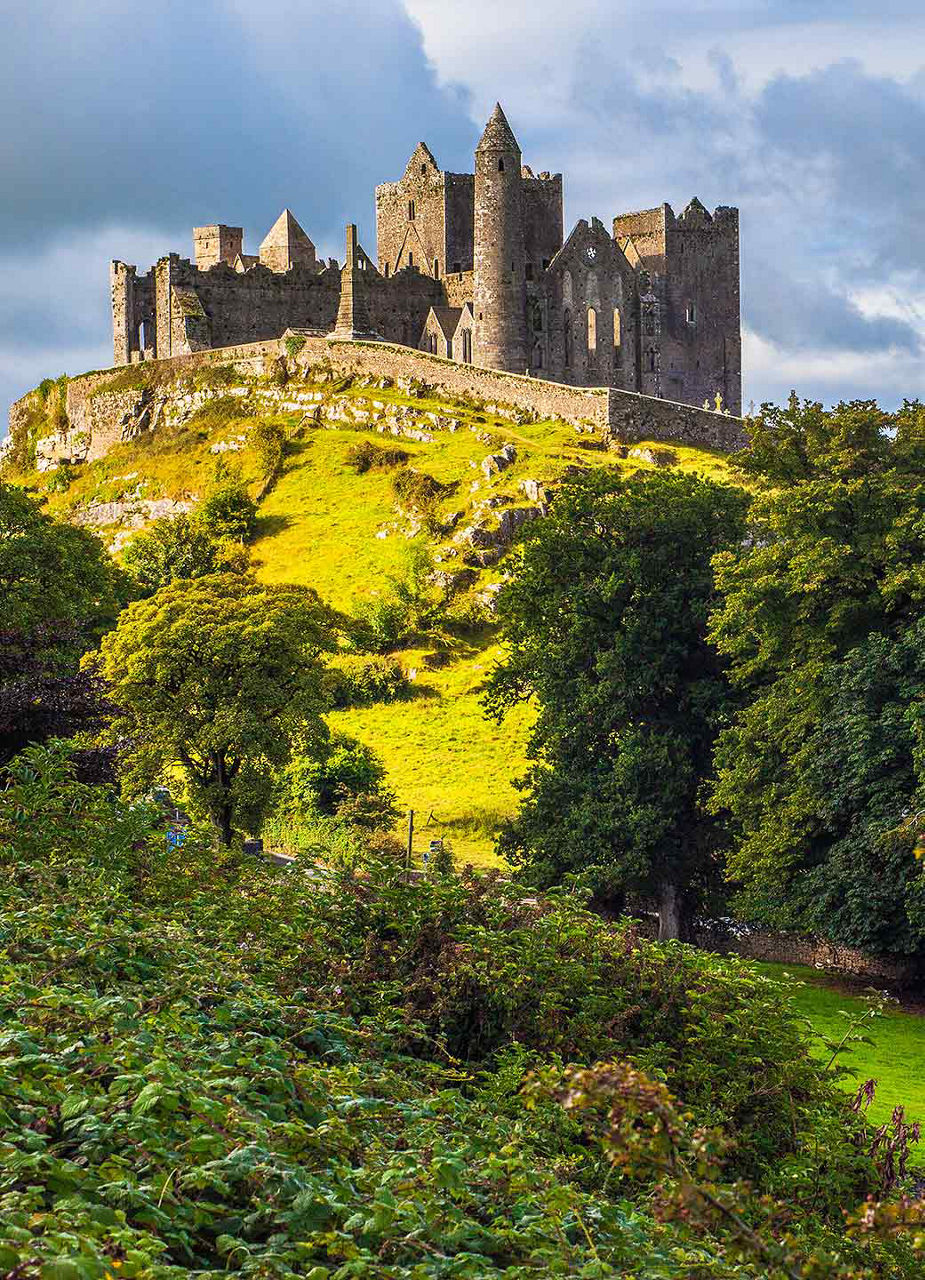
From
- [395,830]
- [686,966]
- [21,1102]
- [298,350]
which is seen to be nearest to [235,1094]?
[21,1102]

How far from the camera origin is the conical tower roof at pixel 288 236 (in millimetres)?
89125

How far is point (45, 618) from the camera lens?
4122 centimetres

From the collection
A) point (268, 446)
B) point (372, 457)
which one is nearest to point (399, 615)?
point (372, 457)

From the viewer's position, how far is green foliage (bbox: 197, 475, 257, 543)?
69.9m

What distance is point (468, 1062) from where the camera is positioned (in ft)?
45.0

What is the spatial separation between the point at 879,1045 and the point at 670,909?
9726mm

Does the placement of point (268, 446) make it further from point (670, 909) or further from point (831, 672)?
point (831, 672)

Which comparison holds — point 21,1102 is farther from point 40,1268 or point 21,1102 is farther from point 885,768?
point 885,768

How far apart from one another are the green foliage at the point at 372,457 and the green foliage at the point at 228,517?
5.29m

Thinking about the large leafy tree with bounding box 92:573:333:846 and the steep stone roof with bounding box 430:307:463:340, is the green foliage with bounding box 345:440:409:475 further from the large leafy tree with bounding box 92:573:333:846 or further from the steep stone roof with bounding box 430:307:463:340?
the large leafy tree with bounding box 92:573:333:846

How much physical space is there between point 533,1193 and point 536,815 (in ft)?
98.0

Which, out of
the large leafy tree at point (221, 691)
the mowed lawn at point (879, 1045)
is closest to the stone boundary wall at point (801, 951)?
the mowed lawn at point (879, 1045)

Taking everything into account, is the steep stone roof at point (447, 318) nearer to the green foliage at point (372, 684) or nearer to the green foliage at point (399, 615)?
the green foliage at point (399, 615)

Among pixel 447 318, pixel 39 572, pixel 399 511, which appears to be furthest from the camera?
pixel 447 318
